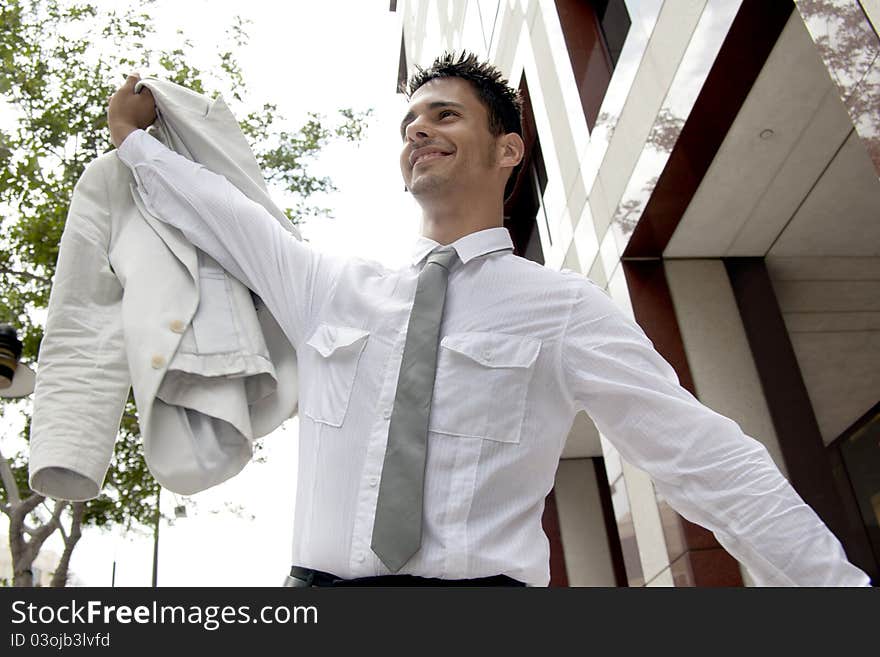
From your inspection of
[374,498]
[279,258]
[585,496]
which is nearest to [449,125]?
[279,258]

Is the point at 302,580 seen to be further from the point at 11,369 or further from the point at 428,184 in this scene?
the point at 11,369

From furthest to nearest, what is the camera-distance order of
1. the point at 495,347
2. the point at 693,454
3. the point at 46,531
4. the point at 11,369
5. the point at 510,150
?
the point at 46,531 → the point at 11,369 → the point at 510,150 → the point at 495,347 → the point at 693,454

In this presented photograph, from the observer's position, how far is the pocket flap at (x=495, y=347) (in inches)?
67.8

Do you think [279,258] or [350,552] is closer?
[350,552]

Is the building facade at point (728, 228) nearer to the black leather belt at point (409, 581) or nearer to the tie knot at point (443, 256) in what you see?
the tie knot at point (443, 256)

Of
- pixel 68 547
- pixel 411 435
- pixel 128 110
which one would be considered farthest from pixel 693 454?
pixel 68 547

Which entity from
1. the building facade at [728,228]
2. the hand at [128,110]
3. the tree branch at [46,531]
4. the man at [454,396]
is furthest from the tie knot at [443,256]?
the tree branch at [46,531]

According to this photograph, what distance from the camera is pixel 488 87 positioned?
7.90 ft

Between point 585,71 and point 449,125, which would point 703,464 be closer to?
point 449,125

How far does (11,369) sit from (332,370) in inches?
195

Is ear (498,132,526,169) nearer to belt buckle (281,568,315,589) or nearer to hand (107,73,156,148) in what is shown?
hand (107,73,156,148)

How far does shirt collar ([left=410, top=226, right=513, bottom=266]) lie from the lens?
1976mm
